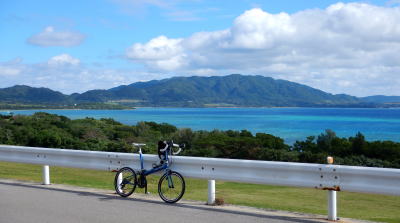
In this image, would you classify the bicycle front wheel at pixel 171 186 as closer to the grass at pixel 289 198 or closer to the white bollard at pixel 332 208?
the grass at pixel 289 198

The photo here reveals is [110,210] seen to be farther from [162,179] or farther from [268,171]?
[268,171]

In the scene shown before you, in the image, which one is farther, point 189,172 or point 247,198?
point 247,198

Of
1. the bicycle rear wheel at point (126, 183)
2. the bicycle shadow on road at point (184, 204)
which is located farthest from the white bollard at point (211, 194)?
the bicycle rear wheel at point (126, 183)

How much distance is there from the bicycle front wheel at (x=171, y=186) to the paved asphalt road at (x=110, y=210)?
0.14 meters

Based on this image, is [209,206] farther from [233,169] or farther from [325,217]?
[325,217]

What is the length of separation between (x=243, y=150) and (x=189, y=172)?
81.3 feet

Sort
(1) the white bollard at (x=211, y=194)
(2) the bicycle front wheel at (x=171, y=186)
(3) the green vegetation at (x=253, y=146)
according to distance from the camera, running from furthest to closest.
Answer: (3) the green vegetation at (x=253, y=146), (2) the bicycle front wheel at (x=171, y=186), (1) the white bollard at (x=211, y=194)

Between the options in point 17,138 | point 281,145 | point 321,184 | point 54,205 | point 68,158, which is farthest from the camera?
point 17,138

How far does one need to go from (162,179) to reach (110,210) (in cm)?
117

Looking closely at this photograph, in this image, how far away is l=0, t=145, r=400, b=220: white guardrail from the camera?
690cm

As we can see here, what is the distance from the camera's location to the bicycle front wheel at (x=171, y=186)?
8539 millimetres

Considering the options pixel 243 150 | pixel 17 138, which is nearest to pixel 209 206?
pixel 243 150

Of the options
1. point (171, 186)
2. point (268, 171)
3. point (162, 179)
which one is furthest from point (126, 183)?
point (268, 171)

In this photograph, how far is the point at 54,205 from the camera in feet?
27.0
